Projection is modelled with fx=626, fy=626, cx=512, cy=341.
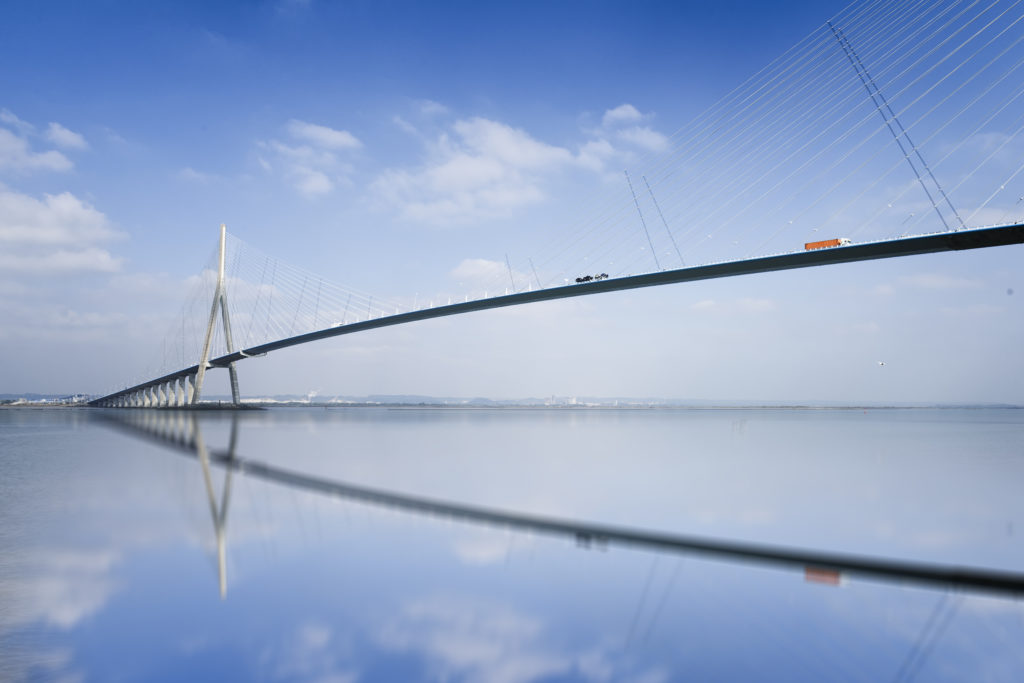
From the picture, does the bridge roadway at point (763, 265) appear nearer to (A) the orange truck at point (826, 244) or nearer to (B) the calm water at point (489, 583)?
(A) the orange truck at point (826, 244)

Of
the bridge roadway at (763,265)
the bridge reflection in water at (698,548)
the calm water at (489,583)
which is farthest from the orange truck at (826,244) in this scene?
the bridge reflection in water at (698,548)

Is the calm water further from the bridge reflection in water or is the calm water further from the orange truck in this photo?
the orange truck

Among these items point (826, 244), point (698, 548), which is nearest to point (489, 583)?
point (698, 548)

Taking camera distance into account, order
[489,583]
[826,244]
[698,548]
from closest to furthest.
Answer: [489,583], [698,548], [826,244]

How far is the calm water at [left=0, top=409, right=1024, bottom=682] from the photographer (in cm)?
335

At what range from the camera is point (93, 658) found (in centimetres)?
326

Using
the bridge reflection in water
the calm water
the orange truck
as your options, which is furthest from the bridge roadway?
the bridge reflection in water

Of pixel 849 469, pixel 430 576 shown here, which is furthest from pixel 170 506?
pixel 849 469

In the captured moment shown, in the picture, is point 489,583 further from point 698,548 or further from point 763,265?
point 763,265

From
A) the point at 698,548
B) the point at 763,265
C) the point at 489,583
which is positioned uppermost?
the point at 763,265

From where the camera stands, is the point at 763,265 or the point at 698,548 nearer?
the point at 698,548

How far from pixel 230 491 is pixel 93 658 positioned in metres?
6.35

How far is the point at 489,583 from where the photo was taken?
4.81 meters

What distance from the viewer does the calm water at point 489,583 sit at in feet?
11.0
